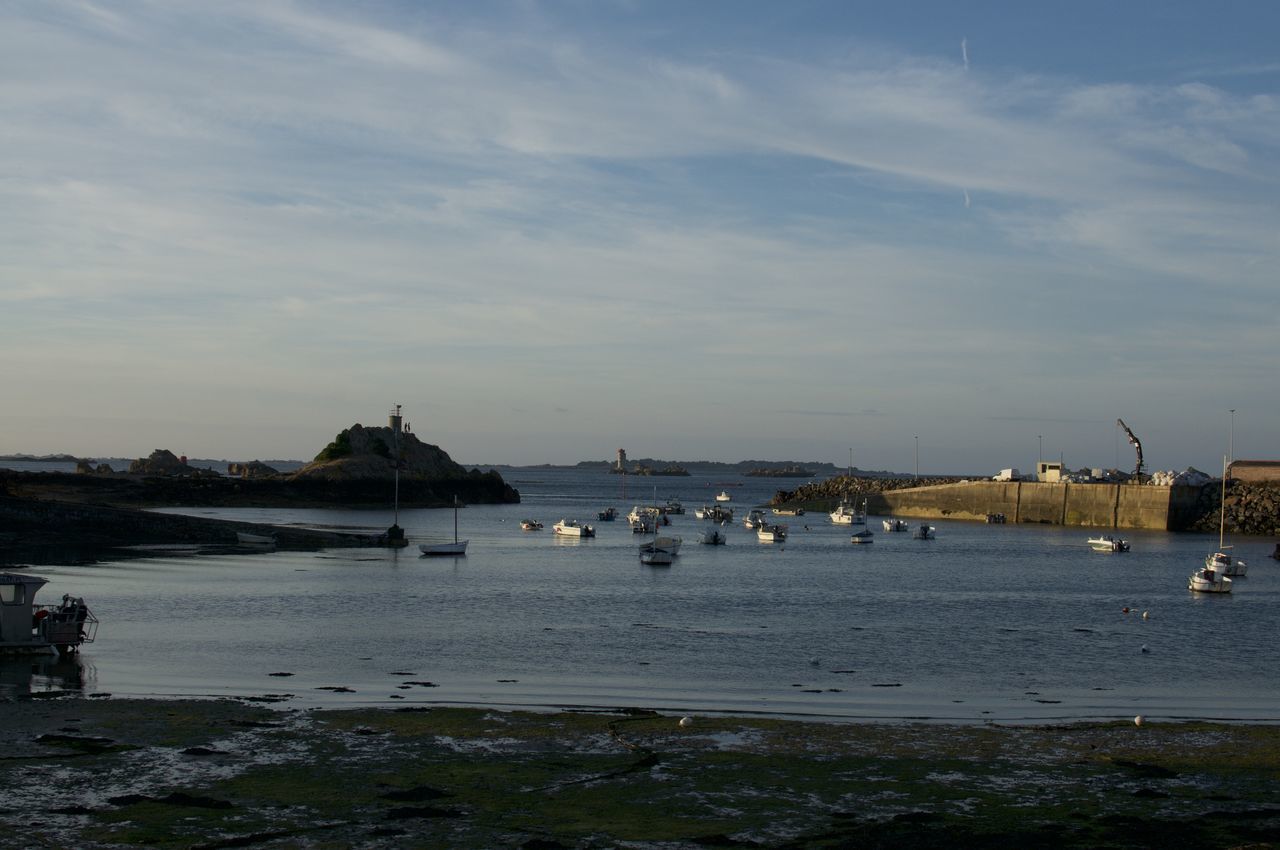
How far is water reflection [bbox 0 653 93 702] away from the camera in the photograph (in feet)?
85.4

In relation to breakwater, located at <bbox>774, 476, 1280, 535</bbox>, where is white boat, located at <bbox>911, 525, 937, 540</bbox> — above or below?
below

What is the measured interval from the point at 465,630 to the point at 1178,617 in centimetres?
2885

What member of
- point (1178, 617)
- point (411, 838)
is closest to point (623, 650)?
point (411, 838)

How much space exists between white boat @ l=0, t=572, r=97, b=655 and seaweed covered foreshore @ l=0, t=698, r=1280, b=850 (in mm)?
6921

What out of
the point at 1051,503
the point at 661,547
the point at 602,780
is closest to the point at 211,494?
the point at 661,547

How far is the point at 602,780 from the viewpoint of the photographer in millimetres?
18844

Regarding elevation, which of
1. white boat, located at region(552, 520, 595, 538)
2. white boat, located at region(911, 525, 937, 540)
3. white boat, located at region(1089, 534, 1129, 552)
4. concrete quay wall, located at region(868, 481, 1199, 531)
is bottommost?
white boat, located at region(552, 520, 595, 538)

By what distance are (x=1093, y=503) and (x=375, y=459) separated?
88.6m

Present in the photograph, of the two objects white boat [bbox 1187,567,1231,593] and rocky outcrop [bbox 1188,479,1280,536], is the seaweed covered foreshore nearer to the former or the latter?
white boat [bbox 1187,567,1231,593]

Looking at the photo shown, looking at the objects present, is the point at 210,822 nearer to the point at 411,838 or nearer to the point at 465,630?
the point at 411,838

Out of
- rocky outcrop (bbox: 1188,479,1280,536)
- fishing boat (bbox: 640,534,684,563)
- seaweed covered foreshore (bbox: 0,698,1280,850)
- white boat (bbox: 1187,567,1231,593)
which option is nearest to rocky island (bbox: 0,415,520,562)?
fishing boat (bbox: 640,534,684,563)

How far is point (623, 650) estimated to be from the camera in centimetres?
3600

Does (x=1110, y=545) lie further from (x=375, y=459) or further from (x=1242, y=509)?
(x=375, y=459)

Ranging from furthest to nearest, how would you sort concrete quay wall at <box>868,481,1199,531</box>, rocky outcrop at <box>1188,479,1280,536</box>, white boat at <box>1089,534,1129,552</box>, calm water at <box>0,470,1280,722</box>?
concrete quay wall at <box>868,481,1199,531</box> → rocky outcrop at <box>1188,479,1280,536</box> → white boat at <box>1089,534,1129,552</box> → calm water at <box>0,470,1280,722</box>
